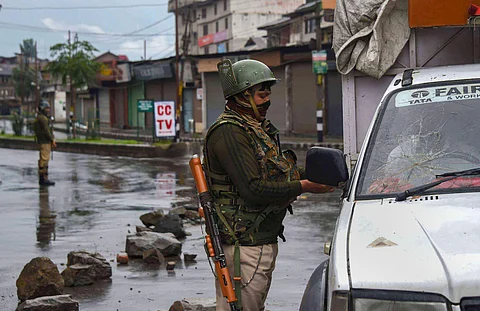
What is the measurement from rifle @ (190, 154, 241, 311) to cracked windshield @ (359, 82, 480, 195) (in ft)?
2.62

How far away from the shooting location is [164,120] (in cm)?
2930

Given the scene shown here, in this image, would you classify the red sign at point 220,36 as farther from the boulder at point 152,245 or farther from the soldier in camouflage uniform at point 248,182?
the soldier in camouflage uniform at point 248,182

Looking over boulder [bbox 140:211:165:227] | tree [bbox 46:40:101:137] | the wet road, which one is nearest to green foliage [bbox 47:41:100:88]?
tree [bbox 46:40:101:137]

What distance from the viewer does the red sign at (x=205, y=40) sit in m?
83.8

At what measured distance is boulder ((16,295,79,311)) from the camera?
22.0 ft

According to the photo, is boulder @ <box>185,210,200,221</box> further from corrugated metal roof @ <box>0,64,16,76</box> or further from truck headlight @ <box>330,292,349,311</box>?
corrugated metal roof @ <box>0,64,16,76</box>

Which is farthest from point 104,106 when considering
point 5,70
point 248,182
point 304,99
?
point 5,70

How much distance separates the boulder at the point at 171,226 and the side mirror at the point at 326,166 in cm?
668

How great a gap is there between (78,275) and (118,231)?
3410mm

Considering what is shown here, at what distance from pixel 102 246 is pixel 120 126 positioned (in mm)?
55046

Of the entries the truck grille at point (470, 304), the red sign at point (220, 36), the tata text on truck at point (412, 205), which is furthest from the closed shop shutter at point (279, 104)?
the truck grille at point (470, 304)

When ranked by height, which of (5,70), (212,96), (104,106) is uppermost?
(5,70)

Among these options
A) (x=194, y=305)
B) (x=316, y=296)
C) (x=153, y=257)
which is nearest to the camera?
(x=316, y=296)

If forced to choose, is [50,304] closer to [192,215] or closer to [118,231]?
[118,231]
